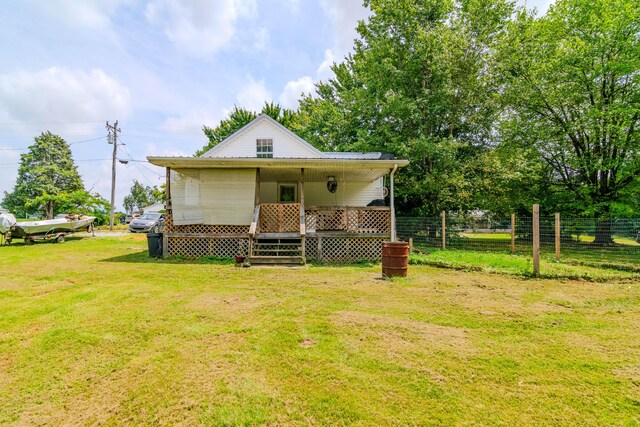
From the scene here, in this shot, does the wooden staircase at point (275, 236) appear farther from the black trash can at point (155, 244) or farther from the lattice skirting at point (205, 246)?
the black trash can at point (155, 244)

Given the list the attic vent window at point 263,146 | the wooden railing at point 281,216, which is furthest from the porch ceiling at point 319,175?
the wooden railing at point 281,216

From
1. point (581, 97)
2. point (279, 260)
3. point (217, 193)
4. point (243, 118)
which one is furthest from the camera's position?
point (243, 118)

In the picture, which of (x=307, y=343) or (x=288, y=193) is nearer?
(x=307, y=343)

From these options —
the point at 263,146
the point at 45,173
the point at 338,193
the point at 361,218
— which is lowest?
the point at 361,218

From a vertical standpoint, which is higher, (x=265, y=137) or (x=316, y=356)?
(x=265, y=137)

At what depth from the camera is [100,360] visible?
9.63ft

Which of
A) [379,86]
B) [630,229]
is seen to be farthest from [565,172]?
[379,86]

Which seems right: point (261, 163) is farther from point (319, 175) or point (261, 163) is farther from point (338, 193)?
point (338, 193)

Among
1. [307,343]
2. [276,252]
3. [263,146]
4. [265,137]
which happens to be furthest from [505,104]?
[307,343]

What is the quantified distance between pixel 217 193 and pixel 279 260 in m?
3.59

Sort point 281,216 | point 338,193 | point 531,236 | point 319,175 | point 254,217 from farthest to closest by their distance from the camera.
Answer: point 338,193
point 319,175
point 531,236
point 281,216
point 254,217

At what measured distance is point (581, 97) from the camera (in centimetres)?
1440

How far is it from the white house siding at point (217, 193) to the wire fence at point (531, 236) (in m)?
6.79

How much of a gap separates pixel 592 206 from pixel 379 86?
1159 centimetres
